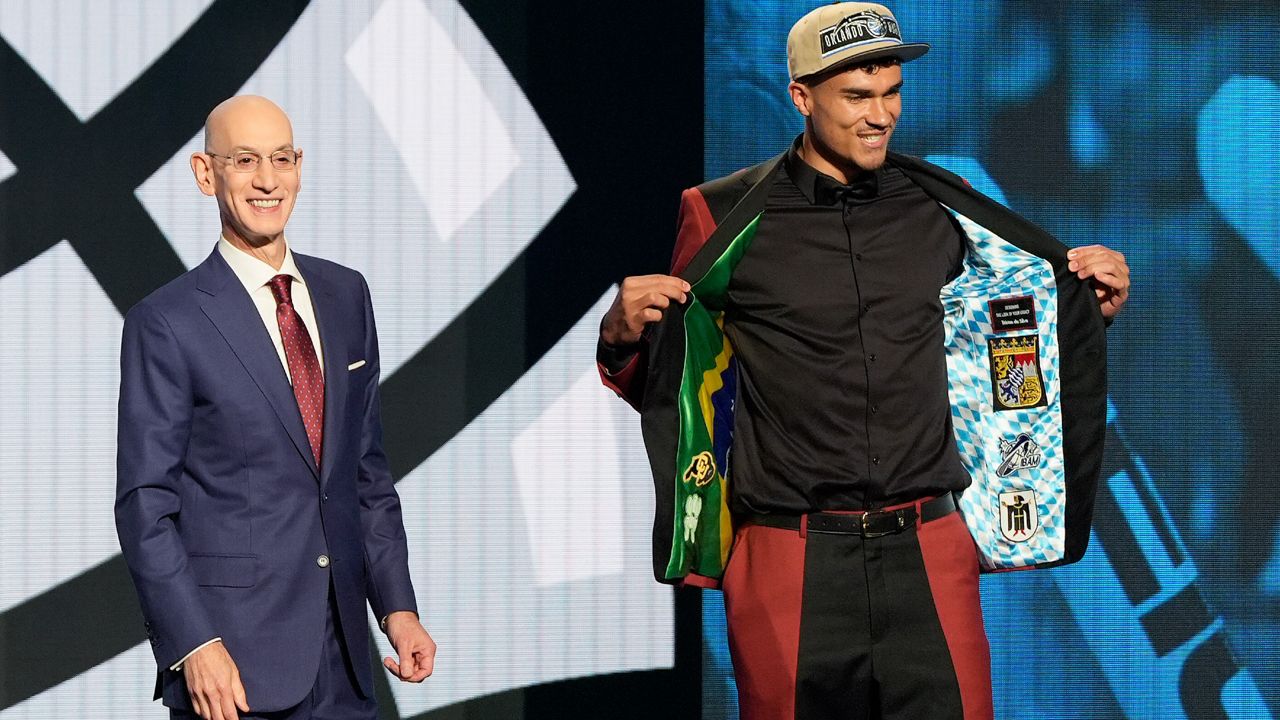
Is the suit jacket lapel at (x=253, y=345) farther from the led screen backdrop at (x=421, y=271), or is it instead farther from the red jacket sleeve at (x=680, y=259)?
the led screen backdrop at (x=421, y=271)

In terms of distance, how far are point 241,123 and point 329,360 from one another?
0.37 metres

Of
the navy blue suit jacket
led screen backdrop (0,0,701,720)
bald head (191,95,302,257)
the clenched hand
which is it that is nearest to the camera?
the navy blue suit jacket

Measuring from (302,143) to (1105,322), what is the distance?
1.95 metres

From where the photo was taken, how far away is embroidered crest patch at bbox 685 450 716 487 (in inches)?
97.3

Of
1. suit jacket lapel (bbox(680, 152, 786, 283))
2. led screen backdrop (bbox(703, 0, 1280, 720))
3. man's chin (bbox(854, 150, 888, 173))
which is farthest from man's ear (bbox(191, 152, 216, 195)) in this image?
led screen backdrop (bbox(703, 0, 1280, 720))

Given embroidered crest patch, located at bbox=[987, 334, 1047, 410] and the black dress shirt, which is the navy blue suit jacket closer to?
the black dress shirt

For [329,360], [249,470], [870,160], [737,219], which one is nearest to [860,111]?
[870,160]

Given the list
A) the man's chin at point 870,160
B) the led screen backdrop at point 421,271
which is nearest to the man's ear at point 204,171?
the man's chin at point 870,160

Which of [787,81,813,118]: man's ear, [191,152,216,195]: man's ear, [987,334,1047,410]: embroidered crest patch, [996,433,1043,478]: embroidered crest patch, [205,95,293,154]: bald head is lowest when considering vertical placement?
[996,433,1043,478]: embroidered crest patch

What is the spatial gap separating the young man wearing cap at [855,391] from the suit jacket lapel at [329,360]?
43 cm

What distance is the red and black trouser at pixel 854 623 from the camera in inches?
94.2

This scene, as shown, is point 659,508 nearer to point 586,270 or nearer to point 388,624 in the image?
point 388,624

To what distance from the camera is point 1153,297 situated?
3832 millimetres

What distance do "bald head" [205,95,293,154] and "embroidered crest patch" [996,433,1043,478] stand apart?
131 cm
